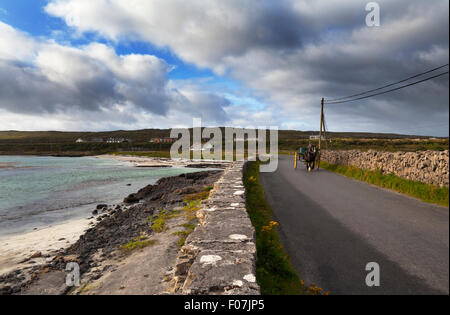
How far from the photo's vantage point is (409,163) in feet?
31.3

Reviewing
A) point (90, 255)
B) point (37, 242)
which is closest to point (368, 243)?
point (90, 255)

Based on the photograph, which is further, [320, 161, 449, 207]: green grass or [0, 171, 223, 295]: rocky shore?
[0, 171, 223, 295]: rocky shore

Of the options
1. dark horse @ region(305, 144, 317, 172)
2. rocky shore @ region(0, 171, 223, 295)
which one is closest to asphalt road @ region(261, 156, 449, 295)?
rocky shore @ region(0, 171, 223, 295)

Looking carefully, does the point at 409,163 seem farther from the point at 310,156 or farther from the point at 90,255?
the point at 90,255

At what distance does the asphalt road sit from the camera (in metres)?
3.56

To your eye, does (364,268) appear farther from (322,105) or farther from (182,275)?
(322,105)

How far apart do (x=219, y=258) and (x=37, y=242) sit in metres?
9.90

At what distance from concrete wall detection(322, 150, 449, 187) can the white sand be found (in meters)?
11.9

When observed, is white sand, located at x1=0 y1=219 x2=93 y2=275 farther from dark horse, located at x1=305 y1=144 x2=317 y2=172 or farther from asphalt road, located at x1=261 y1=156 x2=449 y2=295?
dark horse, located at x1=305 y1=144 x2=317 y2=172

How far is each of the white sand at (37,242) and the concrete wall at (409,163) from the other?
1189 cm
